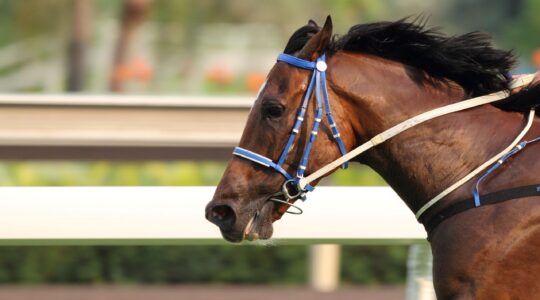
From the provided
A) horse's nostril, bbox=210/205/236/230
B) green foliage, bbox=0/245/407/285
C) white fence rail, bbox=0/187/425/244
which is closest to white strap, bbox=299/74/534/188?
horse's nostril, bbox=210/205/236/230

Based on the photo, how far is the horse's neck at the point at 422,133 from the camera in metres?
3.68

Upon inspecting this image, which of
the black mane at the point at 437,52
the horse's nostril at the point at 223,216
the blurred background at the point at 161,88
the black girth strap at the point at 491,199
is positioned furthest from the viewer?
the blurred background at the point at 161,88

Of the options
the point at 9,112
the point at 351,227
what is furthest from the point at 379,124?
the point at 9,112

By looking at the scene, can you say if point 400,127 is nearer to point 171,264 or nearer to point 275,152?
point 275,152

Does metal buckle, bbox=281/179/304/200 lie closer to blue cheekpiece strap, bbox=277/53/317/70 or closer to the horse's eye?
the horse's eye

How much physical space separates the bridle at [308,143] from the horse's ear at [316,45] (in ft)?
0.06

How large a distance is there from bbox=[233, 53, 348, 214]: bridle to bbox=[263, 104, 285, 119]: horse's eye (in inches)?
2.3

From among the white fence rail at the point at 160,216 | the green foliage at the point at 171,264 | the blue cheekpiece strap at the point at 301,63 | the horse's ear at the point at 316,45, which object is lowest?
the green foliage at the point at 171,264

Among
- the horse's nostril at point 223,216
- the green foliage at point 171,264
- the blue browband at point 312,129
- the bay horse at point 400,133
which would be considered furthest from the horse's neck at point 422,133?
the green foliage at point 171,264

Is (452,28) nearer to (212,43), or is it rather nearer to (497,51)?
(212,43)

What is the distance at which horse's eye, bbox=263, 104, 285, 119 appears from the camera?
3639 mm

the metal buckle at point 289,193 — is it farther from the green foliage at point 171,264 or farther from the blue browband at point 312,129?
the green foliage at point 171,264

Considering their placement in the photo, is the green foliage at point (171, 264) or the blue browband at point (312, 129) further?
the green foliage at point (171, 264)

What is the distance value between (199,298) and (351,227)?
7.27ft
